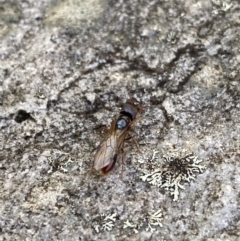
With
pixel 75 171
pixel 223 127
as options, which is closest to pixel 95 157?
pixel 75 171

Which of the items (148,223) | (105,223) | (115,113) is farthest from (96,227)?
(115,113)

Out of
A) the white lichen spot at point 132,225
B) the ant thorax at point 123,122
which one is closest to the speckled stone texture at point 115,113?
the white lichen spot at point 132,225

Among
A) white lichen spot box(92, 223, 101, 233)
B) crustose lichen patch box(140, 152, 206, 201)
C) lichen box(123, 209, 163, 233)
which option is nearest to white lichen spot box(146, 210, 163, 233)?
lichen box(123, 209, 163, 233)

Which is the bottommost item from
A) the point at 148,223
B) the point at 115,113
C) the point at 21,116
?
the point at 148,223

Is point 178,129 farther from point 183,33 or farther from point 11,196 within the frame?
point 11,196

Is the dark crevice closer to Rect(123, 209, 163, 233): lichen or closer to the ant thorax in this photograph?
the ant thorax

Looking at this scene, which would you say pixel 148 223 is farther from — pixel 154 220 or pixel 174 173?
pixel 174 173
